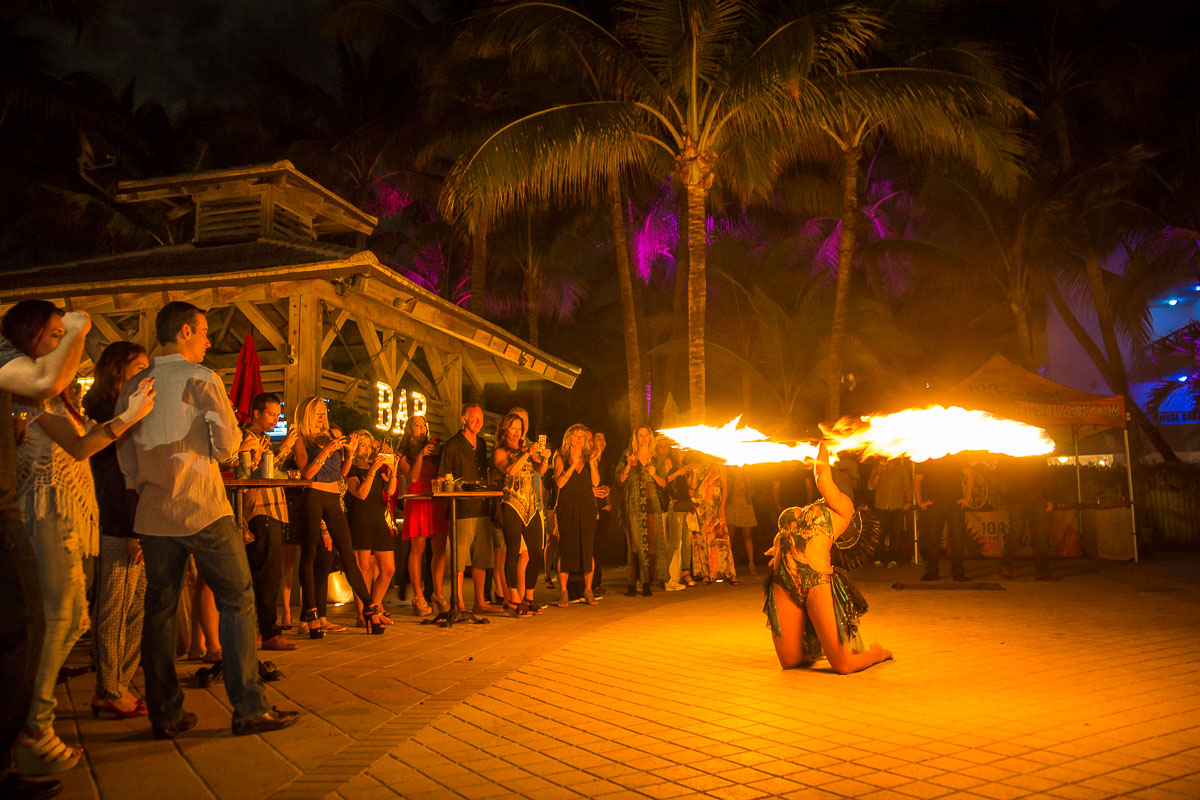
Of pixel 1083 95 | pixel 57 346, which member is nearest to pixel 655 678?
pixel 57 346

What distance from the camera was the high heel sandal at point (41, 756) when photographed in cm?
429

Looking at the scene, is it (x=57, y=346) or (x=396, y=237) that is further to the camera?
(x=396, y=237)

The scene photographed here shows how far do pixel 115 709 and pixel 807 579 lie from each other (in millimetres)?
4338

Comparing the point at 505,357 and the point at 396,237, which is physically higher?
the point at 396,237

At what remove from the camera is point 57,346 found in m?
4.25

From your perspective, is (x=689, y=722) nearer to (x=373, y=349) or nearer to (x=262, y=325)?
(x=262, y=325)

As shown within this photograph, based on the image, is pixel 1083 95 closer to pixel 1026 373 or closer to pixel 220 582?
pixel 1026 373

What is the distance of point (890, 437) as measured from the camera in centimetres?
850

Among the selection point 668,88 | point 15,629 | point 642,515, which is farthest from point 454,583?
point 668,88

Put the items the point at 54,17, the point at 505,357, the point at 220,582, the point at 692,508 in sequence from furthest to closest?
1. the point at 54,17
2. the point at 505,357
3. the point at 692,508
4. the point at 220,582

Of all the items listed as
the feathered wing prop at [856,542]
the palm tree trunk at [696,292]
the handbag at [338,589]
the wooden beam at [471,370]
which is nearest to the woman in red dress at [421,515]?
the handbag at [338,589]

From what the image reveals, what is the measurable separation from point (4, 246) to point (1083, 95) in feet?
135

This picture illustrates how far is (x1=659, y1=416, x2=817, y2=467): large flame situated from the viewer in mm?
7770

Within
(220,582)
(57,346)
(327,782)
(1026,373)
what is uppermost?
(1026,373)
